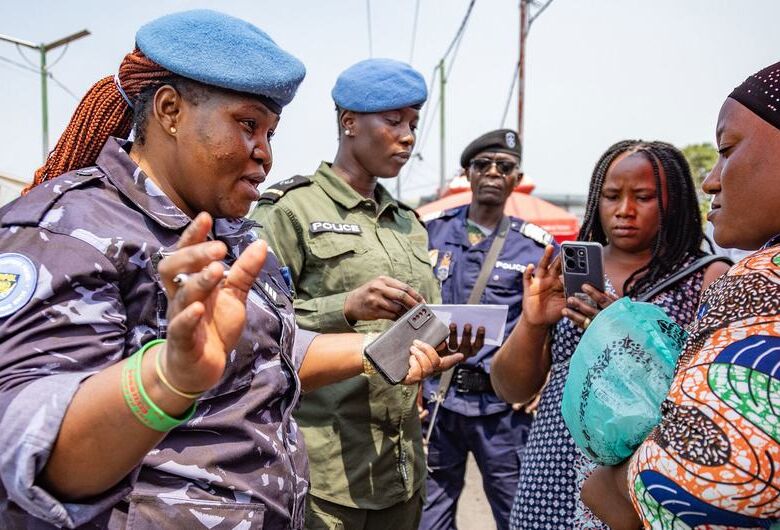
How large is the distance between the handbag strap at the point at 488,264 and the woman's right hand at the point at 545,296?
1.52 meters

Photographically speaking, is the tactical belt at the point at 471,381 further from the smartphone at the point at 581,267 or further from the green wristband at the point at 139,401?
the green wristband at the point at 139,401

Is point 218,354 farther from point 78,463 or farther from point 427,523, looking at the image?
point 427,523

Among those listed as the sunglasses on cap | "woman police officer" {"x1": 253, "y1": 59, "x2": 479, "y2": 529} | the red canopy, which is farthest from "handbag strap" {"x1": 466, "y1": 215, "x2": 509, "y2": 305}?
the red canopy

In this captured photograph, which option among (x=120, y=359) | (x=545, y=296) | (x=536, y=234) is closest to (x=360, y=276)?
(x=545, y=296)

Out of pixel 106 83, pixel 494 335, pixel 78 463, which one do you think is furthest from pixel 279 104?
pixel 494 335

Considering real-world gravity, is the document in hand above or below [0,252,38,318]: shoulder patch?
below

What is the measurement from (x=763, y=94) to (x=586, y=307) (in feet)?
3.00

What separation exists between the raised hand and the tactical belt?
1.41 metres

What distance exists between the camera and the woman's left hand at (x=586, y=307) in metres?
1.92

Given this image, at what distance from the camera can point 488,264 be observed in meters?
3.87

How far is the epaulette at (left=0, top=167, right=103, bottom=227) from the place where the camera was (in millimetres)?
1080

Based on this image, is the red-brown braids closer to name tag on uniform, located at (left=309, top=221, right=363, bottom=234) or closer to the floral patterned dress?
name tag on uniform, located at (left=309, top=221, right=363, bottom=234)

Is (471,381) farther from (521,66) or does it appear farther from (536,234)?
(521,66)

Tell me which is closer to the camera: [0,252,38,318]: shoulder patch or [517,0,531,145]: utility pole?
[0,252,38,318]: shoulder patch
